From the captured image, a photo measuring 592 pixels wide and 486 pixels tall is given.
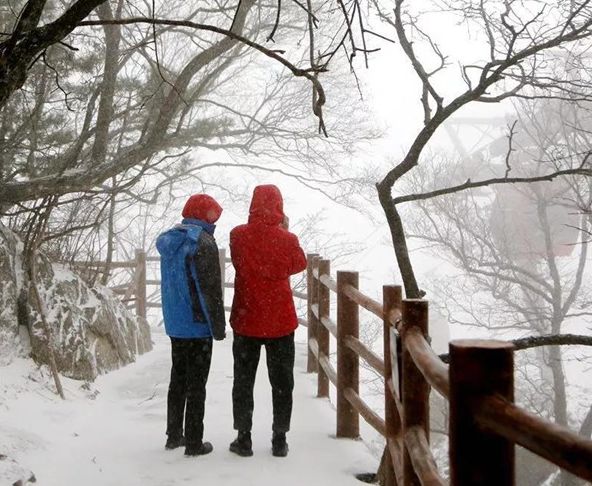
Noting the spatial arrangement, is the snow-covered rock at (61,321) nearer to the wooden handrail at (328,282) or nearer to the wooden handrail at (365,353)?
the wooden handrail at (328,282)

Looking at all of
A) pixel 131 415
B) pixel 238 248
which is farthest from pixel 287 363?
pixel 131 415

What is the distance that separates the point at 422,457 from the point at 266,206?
2.11 m

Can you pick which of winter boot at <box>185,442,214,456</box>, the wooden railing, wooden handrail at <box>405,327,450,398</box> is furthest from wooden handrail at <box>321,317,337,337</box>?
wooden handrail at <box>405,327,450,398</box>

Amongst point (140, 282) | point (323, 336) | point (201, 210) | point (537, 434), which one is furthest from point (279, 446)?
point (140, 282)

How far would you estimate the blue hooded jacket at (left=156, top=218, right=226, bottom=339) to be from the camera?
349 centimetres

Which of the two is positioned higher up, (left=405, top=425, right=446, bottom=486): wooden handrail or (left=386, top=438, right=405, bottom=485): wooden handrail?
(left=405, top=425, right=446, bottom=486): wooden handrail

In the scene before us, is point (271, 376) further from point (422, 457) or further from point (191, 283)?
point (422, 457)

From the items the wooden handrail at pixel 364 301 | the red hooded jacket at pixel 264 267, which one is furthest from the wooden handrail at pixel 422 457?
the red hooded jacket at pixel 264 267

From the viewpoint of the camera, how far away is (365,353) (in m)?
3.53

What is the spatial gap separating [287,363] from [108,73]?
Result: 5.00m

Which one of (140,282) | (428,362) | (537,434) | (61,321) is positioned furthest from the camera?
(140,282)

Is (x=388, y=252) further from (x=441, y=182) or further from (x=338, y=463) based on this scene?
(x=338, y=463)

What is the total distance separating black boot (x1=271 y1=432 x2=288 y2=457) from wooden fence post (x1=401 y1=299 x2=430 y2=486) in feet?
5.47

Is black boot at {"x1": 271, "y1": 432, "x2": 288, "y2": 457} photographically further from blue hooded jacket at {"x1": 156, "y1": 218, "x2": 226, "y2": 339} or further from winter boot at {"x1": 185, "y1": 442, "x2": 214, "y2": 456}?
blue hooded jacket at {"x1": 156, "y1": 218, "x2": 226, "y2": 339}
